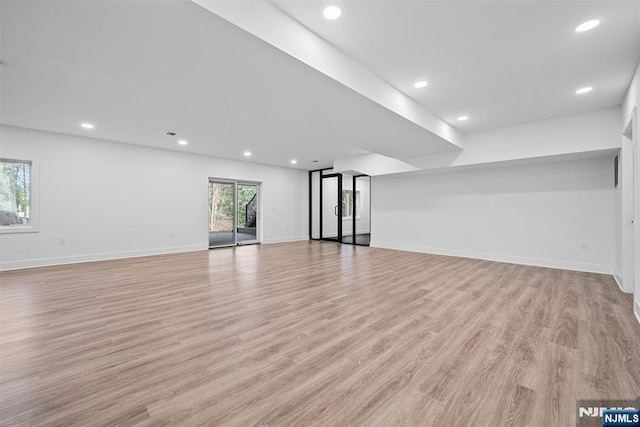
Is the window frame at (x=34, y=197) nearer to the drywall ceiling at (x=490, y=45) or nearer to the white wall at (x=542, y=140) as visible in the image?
the drywall ceiling at (x=490, y=45)

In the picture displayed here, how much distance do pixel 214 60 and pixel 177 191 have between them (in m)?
5.45

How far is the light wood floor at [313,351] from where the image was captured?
148 cm

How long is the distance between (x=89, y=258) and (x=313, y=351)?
6.08m

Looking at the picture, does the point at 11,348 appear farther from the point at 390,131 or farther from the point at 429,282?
the point at 390,131

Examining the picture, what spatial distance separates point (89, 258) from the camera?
566cm

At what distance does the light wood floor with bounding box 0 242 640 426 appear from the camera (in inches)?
58.4

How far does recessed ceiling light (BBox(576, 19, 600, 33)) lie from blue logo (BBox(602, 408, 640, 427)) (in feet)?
9.48

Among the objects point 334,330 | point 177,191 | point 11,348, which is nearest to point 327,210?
point 177,191

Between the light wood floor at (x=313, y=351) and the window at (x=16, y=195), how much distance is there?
5.54 feet

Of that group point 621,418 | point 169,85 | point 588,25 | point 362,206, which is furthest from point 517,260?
point 169,85

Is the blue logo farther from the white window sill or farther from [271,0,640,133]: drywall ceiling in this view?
the white window sill

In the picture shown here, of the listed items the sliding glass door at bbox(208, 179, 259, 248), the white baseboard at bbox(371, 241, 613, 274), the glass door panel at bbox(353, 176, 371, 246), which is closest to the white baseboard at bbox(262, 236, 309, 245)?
the sliding glass door at bbox(208, 179, 259, 248)

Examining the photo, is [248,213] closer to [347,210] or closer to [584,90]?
[347,210]

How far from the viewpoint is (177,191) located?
6.96 m
